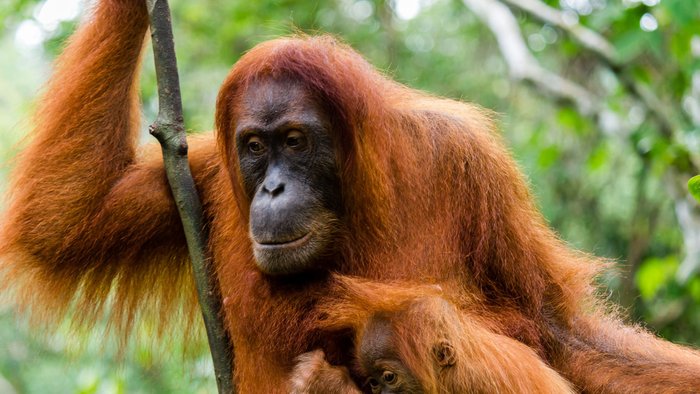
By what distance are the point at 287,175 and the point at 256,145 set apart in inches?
8.7

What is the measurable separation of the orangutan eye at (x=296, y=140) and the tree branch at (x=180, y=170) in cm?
46

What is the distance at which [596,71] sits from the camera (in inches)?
419

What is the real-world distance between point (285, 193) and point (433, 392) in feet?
3.25

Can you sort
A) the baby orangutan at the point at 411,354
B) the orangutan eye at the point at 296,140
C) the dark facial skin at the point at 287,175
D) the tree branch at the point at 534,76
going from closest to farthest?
the baby orangutan at the point at 411,354
the dark facial skin at the point at 287,175
the orangutan eye at the point at 296,140
the tree branch at the point at 534,76

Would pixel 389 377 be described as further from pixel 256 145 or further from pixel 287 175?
pixel 256 145

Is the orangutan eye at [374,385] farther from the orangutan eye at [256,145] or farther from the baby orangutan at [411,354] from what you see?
the orangutan eye at [256,145]

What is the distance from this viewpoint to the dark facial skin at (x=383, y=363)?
3461 millimetres

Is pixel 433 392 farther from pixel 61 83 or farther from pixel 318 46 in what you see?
pixel 61 83

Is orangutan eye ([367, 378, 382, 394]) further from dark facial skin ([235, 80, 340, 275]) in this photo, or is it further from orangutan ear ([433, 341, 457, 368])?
dark facial skin ([235, 80, 340, 275])

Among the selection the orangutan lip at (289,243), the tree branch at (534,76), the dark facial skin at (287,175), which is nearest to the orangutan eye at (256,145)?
the dark facial skin at (287,175)

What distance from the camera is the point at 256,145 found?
375 centimetres

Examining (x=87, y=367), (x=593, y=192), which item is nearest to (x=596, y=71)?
(x=593, y=192)

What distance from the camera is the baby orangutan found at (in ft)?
11.3

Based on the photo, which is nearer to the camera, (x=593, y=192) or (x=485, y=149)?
(x=485, y=149)
